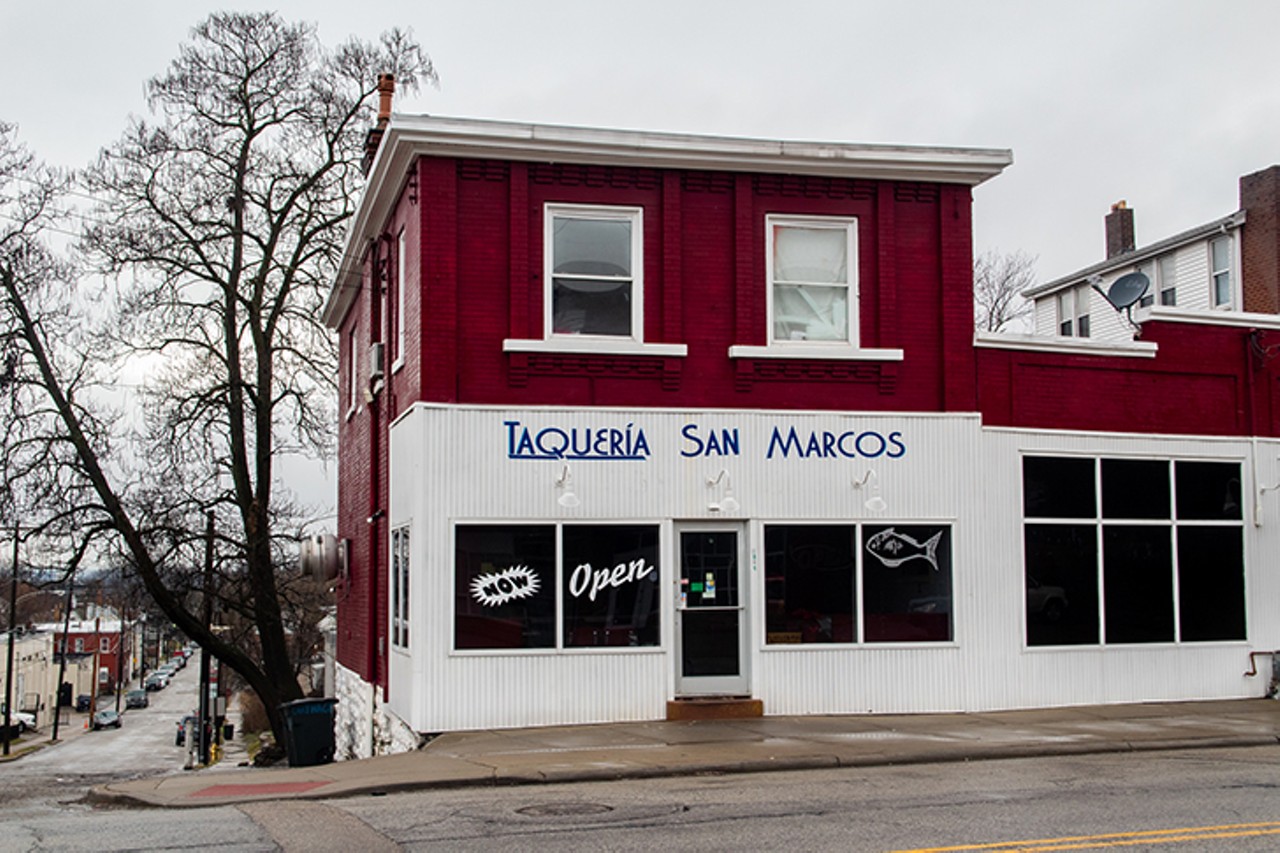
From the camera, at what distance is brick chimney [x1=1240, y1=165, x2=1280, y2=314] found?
109ft

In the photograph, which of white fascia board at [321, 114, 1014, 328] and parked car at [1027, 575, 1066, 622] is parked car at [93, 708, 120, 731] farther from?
parked car at [1027, 575, 1066, 622]

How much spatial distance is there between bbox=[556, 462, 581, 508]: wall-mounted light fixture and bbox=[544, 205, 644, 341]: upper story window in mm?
1710

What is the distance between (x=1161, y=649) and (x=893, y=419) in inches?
186

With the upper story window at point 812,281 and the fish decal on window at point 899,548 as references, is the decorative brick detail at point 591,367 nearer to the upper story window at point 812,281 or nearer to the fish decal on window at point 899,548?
the upper story window at point 812,281

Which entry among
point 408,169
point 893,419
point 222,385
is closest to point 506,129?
point 408,169

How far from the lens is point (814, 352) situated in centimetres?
1648

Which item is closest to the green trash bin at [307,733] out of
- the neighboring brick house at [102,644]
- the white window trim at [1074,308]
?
the white window trim at [1074,308]

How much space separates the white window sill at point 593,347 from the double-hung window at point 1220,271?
78.8 feet

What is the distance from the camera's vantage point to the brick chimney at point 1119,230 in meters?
40.8

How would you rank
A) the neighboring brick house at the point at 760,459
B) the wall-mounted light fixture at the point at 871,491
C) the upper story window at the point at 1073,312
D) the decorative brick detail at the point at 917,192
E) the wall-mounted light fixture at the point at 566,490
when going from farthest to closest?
the upper story window at the point at 1073,312 → the decorative brick detail at the point at 917,192 → the wall-mounted light fixture at the point at 871,491 → the wall-mounted light fixture at the point at 566,490 → the neighboring brick house at the point at 760,459

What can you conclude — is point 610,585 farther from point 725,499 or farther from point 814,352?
point 814,352

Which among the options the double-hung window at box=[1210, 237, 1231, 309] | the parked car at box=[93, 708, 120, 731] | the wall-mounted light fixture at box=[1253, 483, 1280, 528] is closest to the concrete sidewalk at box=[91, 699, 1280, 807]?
the wall-mounted light fixture at box=[1253, 483, 1280, 528]

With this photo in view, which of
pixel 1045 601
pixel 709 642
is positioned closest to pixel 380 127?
pixel 709 642

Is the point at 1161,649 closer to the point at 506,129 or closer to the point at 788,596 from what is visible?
the point at 788,596
